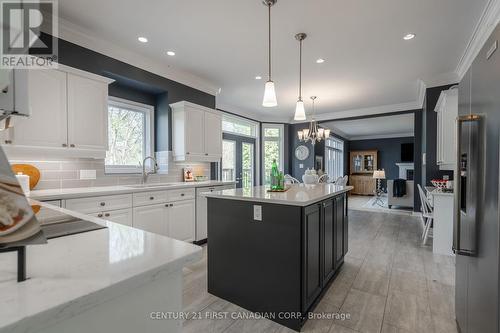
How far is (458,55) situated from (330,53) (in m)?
1.96

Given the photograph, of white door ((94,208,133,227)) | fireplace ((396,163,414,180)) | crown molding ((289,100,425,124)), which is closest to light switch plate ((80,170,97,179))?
white door ((94,208,133,227))

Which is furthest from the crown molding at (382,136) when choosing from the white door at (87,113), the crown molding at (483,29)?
the white door at (87,113)

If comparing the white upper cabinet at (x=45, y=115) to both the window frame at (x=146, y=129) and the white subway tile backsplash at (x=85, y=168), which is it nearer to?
the white subway tile backsplash at (x=85, y=168)

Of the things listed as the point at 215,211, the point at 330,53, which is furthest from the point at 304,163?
the point at 215,211

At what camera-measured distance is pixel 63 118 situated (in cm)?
252

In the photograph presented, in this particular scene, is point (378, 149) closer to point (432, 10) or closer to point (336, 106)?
point (336, 106)

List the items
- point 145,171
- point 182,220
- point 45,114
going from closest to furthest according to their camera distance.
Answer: point 45,114 → point 182,220 → point 145,171

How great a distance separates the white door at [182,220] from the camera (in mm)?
3227

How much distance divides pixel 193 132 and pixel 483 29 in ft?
13.0

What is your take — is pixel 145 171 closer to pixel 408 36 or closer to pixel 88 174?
pixel 88 174

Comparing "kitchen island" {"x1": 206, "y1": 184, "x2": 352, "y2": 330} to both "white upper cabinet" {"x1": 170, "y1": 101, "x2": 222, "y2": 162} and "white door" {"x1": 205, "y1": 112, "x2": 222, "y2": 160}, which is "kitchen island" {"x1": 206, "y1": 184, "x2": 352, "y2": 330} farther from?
"white door" {"x1": 205, "y1": 112, "x2": 222, "y2": 160}

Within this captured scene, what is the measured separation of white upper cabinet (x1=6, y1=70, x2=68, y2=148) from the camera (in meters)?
2.26

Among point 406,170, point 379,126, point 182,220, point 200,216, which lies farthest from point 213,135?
point 406,170

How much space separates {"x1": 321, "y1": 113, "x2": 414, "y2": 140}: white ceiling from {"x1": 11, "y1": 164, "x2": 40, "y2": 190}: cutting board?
7344 mm
